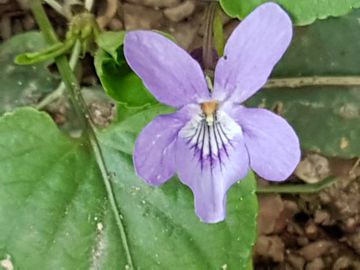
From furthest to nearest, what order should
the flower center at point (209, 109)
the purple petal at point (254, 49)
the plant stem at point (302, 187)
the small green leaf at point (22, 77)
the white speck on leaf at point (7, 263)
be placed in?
the plant stem at point (302, 187)
the small green leaf at point (22, 77)
the white speck on leaf at point (7, 263)
the flower center at point (209, 109)
the purple petal at point (254, 49)

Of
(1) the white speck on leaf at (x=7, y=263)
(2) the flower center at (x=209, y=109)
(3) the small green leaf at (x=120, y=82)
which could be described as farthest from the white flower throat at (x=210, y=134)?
(1) the white speck on leaf at (x=7, y=263)

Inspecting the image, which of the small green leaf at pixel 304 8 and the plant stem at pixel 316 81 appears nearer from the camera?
the small green leaf at pixel 304 8

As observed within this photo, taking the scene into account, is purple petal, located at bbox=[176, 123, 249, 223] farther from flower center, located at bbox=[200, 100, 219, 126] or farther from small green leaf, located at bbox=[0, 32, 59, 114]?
small green leaf, located at bbox=[0, 32, 59, 114]

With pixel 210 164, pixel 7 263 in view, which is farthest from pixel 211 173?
pixel 7 263

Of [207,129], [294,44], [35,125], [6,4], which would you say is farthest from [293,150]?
[6,4]

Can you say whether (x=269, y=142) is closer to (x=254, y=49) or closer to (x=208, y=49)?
(x=254, y=49)

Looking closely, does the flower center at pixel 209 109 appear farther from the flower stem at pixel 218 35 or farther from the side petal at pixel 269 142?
the flower stem at pixel 218 35

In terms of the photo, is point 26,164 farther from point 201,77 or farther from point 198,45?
point 198,45

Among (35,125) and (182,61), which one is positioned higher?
(182,61)
